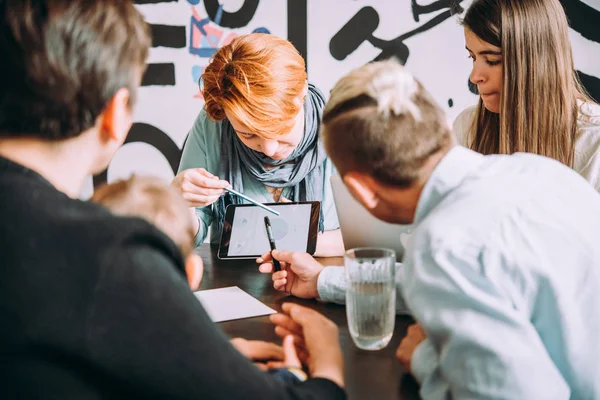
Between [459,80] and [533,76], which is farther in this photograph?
[459,80]

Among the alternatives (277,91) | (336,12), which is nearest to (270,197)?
(277,91)

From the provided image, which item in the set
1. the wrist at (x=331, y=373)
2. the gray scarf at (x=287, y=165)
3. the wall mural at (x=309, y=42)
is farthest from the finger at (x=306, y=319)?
the wall mural at (x=309, y=42)

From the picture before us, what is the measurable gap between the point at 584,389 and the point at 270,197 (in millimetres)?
1262

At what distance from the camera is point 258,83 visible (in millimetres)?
1548

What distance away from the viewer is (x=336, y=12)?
2.87m

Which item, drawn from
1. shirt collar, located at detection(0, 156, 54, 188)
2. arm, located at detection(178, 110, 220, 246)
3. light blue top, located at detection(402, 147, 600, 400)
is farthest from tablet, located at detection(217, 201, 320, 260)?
shirt collar, located at detection(0, 156, 54, 188)

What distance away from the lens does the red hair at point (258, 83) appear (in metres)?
1.55

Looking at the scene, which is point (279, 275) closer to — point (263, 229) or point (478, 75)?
point (263, 229)

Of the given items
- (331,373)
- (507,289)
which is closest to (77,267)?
(331,373)

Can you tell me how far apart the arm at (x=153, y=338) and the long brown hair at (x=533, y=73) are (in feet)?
3.91

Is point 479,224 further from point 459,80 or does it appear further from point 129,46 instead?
point 459,80

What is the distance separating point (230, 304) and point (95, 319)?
584 millimetres

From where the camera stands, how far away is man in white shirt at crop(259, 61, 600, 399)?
2.13 feet

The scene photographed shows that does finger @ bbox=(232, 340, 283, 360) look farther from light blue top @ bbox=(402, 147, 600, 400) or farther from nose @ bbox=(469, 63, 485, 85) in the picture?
nose @ bbox=(469, 63, 485, 85)
